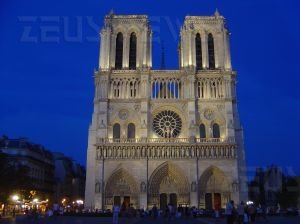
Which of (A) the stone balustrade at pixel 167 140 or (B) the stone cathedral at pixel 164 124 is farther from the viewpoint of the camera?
(A) the stone balustrade at pixel 167 140

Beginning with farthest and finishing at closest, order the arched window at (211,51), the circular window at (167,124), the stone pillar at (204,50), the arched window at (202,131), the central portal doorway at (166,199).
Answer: the arched window at (211,51), the stone pillar at (204,50), the arched window at (202,131), the circular window at (167,124), the central portal doorway at (166,199)

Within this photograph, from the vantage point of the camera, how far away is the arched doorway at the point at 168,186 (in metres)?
41.6

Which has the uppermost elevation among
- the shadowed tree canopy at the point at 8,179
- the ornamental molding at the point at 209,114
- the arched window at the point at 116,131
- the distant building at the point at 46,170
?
the ornamental molding at the point at 209,114

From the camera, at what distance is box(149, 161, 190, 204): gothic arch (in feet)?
136

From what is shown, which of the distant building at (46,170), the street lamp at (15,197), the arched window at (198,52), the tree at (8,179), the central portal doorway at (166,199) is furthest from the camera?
the arched window at (198,52)

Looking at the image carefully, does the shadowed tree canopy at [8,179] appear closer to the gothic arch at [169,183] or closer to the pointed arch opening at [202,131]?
the gothic arch at [169,183]

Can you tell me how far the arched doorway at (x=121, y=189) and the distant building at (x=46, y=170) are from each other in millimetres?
9385

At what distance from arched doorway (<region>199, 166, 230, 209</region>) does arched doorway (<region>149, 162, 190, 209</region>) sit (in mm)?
1731

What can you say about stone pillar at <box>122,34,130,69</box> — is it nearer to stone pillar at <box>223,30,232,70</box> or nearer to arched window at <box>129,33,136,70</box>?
arched window at <box>129,33,136,70</box>

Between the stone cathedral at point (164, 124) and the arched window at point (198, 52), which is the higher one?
the arched window at point (198, 52)

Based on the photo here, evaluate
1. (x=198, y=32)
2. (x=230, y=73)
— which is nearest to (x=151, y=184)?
(x=230, y=73)

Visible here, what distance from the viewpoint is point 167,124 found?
145 feet

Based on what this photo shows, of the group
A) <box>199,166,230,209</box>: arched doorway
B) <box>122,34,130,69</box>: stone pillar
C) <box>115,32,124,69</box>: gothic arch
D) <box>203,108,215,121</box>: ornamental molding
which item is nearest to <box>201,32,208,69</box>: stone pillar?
<box>203,108,215,121</box>: ornamental molding

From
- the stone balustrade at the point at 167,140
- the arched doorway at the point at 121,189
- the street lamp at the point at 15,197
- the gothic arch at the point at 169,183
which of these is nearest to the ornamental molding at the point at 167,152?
the stone balustrade at the point at 167,140
